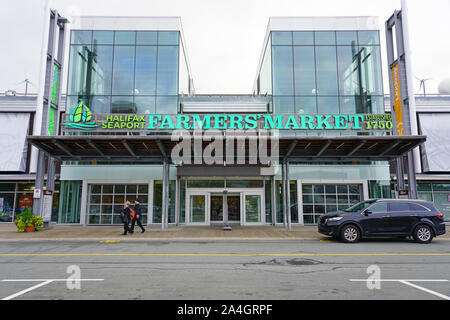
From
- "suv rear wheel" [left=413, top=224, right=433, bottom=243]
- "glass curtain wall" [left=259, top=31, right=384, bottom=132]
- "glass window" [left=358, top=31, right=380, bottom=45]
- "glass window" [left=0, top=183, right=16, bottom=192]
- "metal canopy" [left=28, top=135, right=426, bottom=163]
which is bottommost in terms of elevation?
"suv rear wheel" [left=413, top=224, right=433, bottom=243]

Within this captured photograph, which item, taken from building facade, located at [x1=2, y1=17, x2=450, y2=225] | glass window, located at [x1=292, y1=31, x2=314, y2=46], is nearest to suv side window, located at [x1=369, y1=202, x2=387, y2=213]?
building facade, located at [x1=2, y1=17, x2=450, y2=225]

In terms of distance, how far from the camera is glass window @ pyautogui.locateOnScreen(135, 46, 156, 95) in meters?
21.7

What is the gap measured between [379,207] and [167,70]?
16169 millimetres

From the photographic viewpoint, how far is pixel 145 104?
70.2 ft

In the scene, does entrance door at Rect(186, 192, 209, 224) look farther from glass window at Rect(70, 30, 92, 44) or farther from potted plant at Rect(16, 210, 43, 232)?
glass window at Rect(70, 30, 92, 44)

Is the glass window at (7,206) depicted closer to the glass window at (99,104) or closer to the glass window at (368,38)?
the glass window at (99,104)

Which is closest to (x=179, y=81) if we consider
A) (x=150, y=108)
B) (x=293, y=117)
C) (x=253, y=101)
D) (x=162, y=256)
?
(x=150, y=108)

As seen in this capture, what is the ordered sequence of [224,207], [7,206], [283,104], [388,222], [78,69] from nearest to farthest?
[388,222] < [224,207] < [283,104] < [78,69] < [7,206]

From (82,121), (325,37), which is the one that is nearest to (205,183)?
(82,121)

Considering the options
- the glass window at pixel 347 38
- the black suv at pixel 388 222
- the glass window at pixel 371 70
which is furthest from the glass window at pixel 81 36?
the black suv at pixel 388 222

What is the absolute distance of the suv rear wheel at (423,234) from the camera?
1200 cm

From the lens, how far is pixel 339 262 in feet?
27.1

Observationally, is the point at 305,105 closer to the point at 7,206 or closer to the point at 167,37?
the point at 167,37
